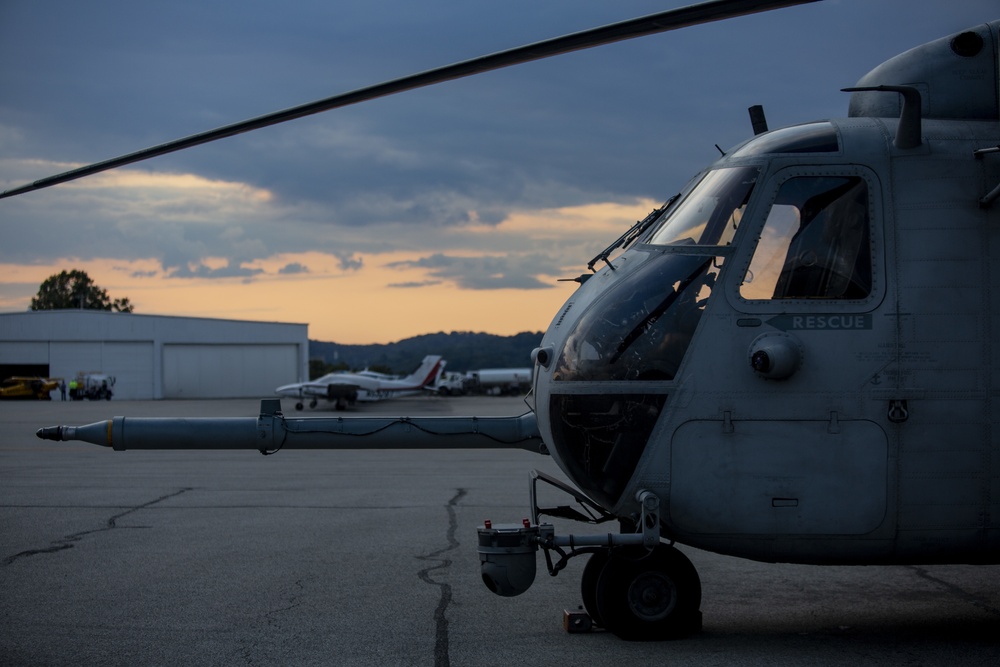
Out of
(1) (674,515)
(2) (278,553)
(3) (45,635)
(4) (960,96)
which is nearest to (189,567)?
(2) (278,553)

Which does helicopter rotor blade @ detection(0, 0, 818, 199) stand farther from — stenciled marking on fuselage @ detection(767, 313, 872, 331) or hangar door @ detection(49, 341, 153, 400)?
hangar door @ detection(49, 341, 153, 400)

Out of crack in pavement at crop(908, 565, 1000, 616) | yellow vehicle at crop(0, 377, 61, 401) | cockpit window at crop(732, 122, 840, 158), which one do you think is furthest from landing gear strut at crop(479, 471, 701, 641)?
yellow vehicle at crop(0, 377, 61, 401)

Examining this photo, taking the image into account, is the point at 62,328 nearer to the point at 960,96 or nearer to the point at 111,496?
the point at 111,496

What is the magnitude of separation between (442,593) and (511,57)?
174 inches

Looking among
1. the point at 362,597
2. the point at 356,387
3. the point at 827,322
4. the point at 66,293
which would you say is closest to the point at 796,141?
the point at 827,322

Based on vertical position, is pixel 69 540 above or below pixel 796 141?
below

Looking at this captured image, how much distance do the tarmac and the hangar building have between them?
2406 inches

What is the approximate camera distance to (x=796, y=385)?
5602 mm

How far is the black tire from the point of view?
5.77 m

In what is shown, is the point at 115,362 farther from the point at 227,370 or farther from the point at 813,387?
the point at 813,387

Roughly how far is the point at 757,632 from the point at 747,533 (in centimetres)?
91

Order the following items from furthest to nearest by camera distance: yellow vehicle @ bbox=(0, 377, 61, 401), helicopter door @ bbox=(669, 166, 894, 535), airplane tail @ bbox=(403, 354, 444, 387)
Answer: yellow vehicle @ bbox=(0, 377, 61, 401)
airplane tail @ bbox=(403, 354, 444, 387)
helicopter door @ bbox=(669, 166, 894, 535)

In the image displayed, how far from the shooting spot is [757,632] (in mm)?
6137

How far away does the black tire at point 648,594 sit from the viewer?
5.77 metres
